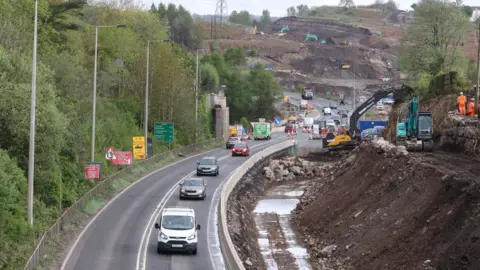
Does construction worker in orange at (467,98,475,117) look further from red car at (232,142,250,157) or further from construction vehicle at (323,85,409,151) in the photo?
red car at (232,142,250,157)

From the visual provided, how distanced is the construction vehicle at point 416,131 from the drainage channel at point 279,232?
10.3 metres

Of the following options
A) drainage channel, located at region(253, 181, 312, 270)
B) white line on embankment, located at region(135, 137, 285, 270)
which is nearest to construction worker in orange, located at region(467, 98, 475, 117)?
drainage channel, located at region(253, 181, 312, 270)

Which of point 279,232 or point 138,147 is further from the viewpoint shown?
point 138,147

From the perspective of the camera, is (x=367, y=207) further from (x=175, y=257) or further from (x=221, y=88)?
(x=221, y=88)

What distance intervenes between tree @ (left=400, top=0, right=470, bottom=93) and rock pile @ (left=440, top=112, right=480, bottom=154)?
32.8 meters

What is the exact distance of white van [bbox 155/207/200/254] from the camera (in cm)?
3631

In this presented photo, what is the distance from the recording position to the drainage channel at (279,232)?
146ft

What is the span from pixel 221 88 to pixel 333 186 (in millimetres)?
74677

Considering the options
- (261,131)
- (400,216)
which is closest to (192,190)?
(400,216)

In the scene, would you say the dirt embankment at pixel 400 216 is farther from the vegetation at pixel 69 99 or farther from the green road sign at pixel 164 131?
the green road sign at pixel 164 131

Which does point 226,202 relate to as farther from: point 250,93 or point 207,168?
point 250,93

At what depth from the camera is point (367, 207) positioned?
4975 cm

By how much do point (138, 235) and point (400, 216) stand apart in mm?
13463

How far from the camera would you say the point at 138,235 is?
40.8m
